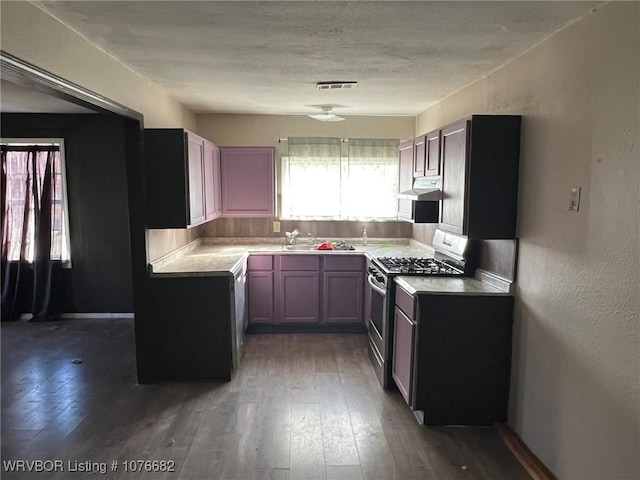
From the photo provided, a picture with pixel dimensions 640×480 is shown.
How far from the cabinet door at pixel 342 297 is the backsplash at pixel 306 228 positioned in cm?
73

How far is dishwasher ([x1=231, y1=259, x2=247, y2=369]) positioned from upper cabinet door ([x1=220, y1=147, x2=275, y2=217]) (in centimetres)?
82

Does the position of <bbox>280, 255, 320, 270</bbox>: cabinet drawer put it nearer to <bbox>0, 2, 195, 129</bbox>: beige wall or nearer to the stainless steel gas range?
the stainless steel gas range

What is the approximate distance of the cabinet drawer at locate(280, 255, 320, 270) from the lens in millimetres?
4484

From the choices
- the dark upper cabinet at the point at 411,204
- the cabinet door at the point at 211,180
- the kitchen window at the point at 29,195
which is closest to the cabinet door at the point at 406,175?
the dark upper cabinet at the point at 411,204

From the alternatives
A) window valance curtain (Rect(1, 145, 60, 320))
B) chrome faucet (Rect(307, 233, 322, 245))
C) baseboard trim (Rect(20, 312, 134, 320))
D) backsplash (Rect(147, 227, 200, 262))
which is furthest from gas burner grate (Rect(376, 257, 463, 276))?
window valance curtain (Rect(1, 145, 60, 320))

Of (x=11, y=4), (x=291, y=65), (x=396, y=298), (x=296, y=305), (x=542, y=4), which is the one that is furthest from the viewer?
(x=296, y=305)

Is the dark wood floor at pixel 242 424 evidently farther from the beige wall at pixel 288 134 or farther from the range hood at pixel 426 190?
the beige wall at pixel 288 134

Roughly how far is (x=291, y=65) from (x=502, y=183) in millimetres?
1571

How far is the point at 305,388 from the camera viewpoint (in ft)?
11.0

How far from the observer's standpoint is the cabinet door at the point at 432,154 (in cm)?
316

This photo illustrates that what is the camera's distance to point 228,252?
14.4 ft

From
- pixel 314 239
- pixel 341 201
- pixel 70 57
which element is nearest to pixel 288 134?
pixel 341 201

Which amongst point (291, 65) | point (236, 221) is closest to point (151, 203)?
point (291, 65)

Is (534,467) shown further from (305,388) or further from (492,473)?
(305,388)
